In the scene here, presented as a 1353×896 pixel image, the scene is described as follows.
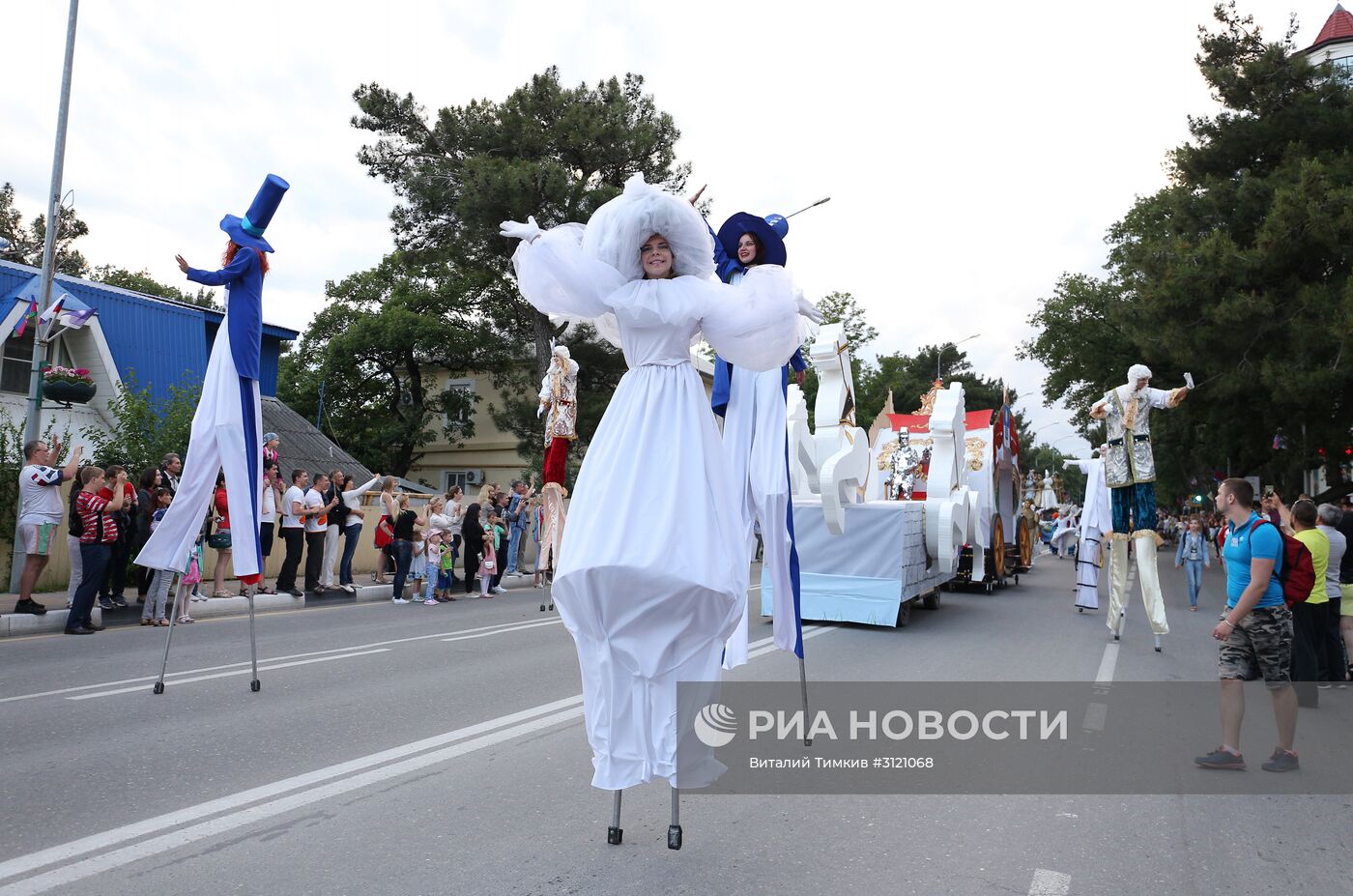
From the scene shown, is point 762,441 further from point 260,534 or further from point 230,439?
point 260,534

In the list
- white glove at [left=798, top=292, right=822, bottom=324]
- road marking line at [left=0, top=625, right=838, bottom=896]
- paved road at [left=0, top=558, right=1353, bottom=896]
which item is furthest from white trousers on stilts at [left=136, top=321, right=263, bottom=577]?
white glove at [left=798, top=292, right=822, bottom=324]

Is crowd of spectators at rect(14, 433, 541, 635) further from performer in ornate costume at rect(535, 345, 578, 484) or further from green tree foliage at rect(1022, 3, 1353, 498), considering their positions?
green tree foliage at rect(1022, 3, 1353, 498)

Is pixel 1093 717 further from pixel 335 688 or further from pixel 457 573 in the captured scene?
pixel 457 573

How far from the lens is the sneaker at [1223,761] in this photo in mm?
5199

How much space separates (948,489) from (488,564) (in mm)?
7292

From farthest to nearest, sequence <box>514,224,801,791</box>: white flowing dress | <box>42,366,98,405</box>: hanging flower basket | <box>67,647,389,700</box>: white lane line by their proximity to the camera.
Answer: <box>42,366,98,405</box>: hanging flower basket < <box>67,647,389,700</box>: white lane line < <box>514,224,801,791</box>: white flowing dress

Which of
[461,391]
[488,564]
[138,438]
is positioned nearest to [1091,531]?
[488,564]

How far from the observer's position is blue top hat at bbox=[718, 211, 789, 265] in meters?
5.30

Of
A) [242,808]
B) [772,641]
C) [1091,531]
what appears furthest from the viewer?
[1091,531]

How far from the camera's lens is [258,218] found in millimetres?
6594

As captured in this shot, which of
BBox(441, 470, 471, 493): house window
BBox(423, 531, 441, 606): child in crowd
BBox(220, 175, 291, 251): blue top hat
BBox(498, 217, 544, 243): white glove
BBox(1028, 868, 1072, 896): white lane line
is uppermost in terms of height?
BBox(441, 470, 471, 493): house window

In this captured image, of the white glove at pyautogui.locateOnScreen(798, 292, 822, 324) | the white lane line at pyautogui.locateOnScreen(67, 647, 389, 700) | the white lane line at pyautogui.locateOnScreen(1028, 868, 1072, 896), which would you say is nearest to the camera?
the white lane line at pyautogui.locateOnScreen(1028, 868, 1072, 896)

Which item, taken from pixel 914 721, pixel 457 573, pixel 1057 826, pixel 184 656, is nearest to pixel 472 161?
pixel 457 573

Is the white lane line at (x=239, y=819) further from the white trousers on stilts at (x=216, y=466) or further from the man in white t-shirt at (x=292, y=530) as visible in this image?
the man in white t-shirt at (x=292, y=530)
